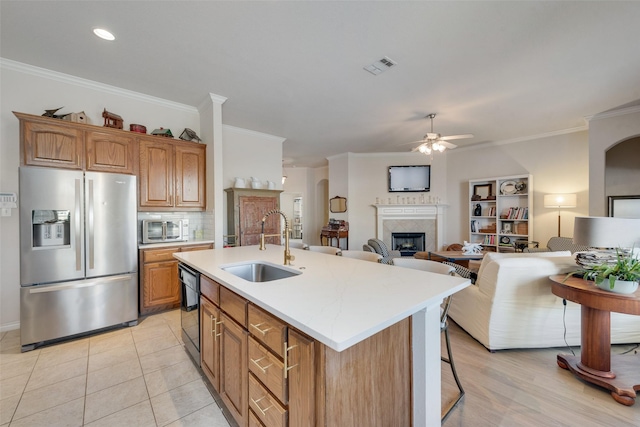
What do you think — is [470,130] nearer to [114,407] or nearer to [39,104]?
[114,407]

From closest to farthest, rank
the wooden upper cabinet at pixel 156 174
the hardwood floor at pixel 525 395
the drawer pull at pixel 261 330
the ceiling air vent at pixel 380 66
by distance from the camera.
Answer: the drawer pull at pixel 261 330
the hardwood floor at pixel 525 395
the ceiling air vent at pixel 380 66
the wooden upper cabinet at pixel 156 174

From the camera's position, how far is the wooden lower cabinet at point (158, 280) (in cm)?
307

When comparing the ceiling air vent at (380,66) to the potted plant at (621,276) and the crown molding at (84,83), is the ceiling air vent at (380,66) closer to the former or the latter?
the potted plant at (621,276)

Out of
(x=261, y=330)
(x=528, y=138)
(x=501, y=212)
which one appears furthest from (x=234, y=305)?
(x=528, y=138)

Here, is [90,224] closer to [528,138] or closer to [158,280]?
[158,280]

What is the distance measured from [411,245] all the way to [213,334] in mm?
5791

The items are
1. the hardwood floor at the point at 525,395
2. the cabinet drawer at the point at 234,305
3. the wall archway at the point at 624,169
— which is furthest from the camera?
the wall archway at the point at 624,169

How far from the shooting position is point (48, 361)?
2256 mm

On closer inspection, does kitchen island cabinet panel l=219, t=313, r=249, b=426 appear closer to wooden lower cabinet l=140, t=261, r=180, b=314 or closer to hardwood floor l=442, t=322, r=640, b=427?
hardwood floor l=442, t=322, r=640, b=427

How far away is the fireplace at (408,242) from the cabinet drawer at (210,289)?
5444 mm

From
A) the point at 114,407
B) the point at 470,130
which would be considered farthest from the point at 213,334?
the point at 470,130

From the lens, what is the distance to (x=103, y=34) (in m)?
2.27

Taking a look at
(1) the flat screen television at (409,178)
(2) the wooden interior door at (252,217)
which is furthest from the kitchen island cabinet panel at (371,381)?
(1) the flat screen television at (409,178)

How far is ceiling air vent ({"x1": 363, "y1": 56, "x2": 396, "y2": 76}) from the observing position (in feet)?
8.62
